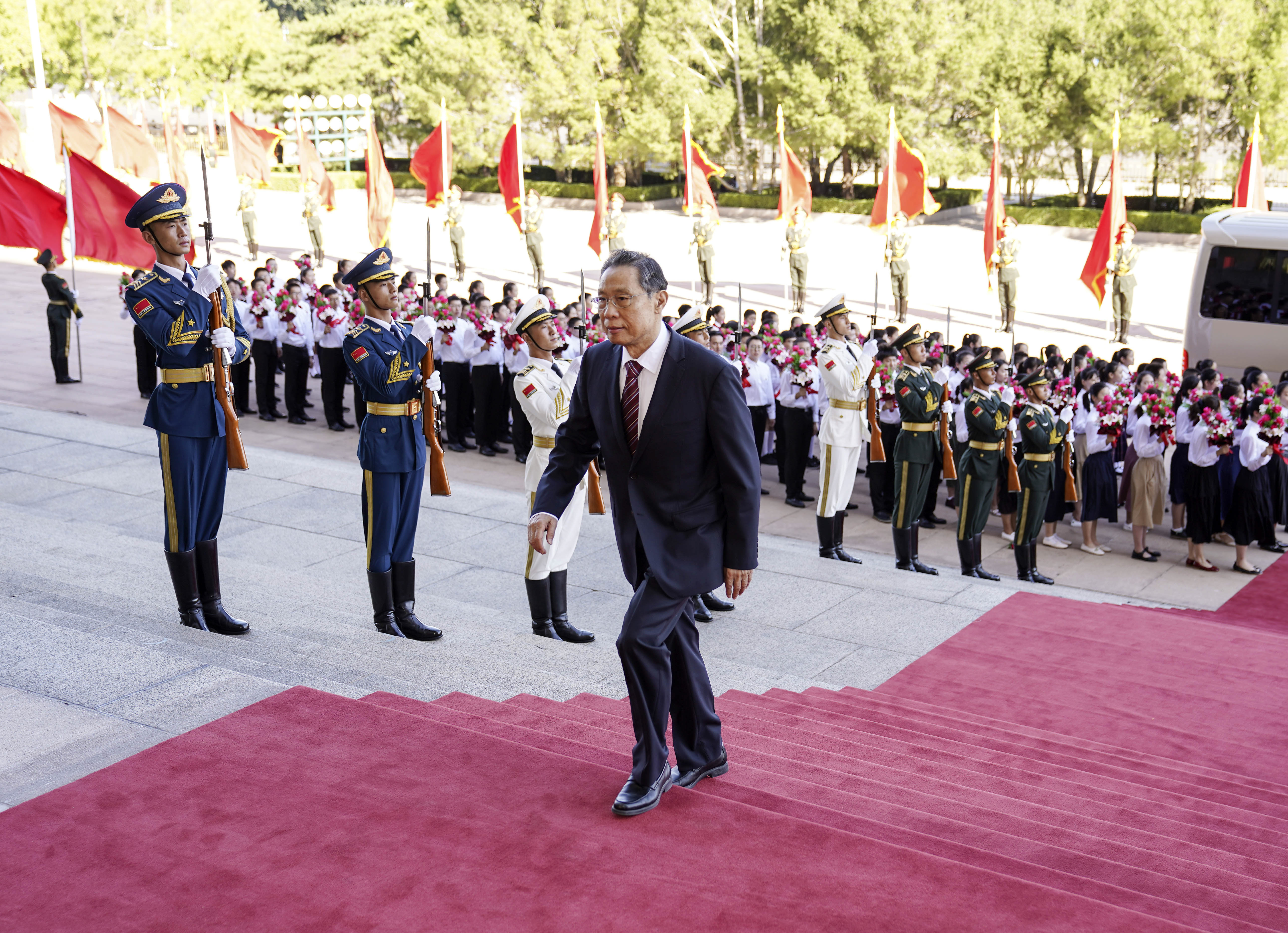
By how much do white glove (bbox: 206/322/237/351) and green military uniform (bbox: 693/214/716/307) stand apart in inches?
636

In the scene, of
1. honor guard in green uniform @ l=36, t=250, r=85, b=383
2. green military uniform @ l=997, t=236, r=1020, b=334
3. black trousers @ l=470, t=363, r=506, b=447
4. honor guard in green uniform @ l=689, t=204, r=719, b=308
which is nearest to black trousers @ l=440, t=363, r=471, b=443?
black trousers @ l=470, t=363, r=506, b=447

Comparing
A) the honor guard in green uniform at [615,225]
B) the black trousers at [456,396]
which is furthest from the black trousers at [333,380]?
the honor guard in green uniform at [615,225]

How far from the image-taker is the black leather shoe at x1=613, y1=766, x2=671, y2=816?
11.2 ft

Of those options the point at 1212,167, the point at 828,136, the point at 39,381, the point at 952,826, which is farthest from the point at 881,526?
the point at 1212,167

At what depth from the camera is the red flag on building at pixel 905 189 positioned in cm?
1900

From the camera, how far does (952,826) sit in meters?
3.57

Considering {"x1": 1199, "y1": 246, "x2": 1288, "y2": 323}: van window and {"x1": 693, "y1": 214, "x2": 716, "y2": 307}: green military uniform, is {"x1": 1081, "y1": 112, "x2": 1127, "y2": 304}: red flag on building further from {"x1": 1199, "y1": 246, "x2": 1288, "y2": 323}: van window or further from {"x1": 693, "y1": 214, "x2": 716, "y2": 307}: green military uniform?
{"x1": 693, "y1": 214, "x2": 716, "y2": 307}: green military uniform

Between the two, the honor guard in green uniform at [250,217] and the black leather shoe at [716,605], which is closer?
the black leather shoe at [716,605]

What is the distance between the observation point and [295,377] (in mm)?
13648

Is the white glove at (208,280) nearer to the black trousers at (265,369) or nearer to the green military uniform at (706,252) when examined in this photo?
the black trousers at (265,369)

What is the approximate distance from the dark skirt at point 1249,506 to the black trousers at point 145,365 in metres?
10.5

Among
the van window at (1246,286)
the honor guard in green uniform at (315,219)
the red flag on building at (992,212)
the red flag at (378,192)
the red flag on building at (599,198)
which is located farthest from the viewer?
the honor guard in green uniform at (315,219)

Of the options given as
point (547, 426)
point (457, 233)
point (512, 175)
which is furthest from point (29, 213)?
point (457, 233)

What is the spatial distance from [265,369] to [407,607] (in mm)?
8317
